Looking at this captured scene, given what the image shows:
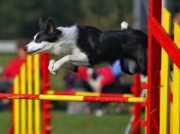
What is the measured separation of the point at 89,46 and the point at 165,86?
959 mm

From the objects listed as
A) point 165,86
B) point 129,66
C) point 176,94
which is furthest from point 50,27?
point 176,94

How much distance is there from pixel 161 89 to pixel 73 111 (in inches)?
318

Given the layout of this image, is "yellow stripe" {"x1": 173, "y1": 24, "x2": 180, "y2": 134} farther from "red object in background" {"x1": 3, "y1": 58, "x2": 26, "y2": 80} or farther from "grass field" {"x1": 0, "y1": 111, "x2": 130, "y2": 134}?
"red object in background" {"x1": 3, "y1": 58, "x2": 26, "y2": 80}

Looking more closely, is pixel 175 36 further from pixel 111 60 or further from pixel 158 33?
pixel 111 60

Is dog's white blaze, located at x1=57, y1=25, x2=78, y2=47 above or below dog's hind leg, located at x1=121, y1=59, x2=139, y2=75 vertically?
above

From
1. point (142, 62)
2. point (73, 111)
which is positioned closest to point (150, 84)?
point (142, 62)

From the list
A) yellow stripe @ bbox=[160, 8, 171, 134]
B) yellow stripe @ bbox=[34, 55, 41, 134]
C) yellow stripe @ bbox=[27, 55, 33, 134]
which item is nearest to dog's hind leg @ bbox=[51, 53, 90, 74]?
yellow stripe @ bbox=[160, 8, 171, 134]

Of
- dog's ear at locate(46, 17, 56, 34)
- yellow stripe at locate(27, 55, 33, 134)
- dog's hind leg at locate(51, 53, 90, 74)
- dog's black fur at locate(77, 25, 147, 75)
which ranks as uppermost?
dog's ear at locate(46, 17, 56, 34)

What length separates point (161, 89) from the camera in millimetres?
6137

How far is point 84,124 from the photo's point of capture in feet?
39.1

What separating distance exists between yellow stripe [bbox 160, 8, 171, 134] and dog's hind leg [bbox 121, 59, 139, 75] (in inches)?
33.1

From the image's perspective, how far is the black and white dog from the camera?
6738mm

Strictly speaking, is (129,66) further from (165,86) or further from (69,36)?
(165,86)

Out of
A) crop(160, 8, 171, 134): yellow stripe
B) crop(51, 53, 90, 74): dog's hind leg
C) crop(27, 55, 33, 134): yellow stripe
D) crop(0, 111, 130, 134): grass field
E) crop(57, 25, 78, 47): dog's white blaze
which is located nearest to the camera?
crop(160, 8, 171, 134): yellow stripe
